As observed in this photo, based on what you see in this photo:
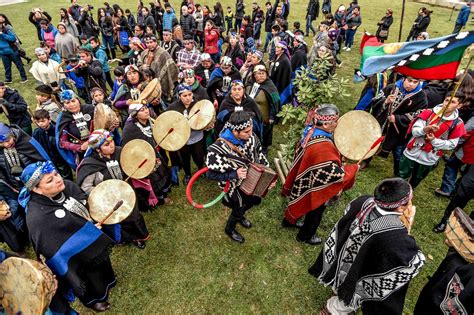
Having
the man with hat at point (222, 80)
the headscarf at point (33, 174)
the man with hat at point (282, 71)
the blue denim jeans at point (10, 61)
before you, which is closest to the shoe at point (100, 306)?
the headscarf at point (33, 174)

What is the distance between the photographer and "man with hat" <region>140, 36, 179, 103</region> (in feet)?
25.2

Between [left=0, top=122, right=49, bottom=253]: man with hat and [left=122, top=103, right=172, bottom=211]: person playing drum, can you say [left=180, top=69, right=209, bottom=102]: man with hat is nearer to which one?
[left=122, top=103, right=172, bottom=211]: person playing drum

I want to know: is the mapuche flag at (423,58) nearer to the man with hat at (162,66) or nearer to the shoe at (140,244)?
the shoe at (140,244)

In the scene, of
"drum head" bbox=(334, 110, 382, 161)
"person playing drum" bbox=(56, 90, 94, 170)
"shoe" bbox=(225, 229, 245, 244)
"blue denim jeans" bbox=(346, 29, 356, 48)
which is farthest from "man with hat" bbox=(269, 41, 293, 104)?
"blue denim jeans" bbox=(346, 29, 356, 48)

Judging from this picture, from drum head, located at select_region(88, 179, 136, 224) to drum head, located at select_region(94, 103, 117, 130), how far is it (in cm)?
141

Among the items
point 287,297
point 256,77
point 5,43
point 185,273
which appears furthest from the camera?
point 5,43

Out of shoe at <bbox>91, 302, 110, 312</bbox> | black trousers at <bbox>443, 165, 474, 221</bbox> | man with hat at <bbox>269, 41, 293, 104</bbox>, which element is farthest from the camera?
man with hat at <bbox>269, 41, 293, 104</bbox>

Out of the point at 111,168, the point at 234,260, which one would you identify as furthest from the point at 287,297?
the point at 111,168

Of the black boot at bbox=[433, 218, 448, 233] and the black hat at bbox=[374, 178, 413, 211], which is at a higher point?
the black hat at bbox=[374, 178, 413, 211]

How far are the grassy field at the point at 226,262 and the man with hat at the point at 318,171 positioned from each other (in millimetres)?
959

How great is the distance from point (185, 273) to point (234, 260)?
2.61 ft

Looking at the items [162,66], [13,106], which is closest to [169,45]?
[162,66]

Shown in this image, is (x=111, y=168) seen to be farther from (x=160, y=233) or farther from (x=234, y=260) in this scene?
(x=234, y=260)

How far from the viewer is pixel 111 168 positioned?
13.8 ft
